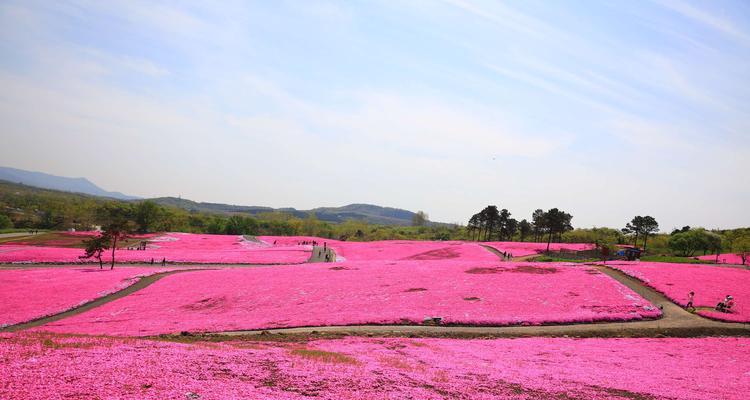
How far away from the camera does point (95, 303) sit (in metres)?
41.3

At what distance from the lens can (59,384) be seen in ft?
36.9

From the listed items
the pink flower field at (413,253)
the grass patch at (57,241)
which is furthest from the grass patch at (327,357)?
the grass patch at (57,241)

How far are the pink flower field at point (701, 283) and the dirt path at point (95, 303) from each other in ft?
169

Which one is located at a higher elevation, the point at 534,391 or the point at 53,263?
the point at 534,391

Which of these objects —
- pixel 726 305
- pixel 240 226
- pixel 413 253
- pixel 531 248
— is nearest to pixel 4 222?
pixel 240 226

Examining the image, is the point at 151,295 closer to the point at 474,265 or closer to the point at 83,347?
the point at 83,347

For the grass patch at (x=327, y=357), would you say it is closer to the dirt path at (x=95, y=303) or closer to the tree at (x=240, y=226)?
the dirt path at (x=95, y=303)

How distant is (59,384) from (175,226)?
519ft

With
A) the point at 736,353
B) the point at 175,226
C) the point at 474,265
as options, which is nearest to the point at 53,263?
the point at 474,265

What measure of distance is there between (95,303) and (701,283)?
57.4m

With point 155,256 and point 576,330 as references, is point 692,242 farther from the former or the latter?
point 155,256

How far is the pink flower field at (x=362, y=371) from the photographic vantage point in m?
12.0

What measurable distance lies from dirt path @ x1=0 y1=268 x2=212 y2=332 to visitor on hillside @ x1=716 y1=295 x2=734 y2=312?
174 feet

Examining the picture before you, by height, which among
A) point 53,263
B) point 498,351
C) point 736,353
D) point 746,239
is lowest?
point 53,263
